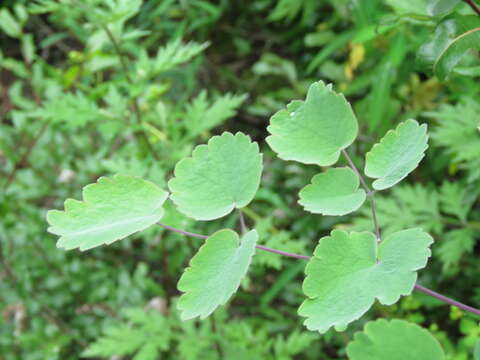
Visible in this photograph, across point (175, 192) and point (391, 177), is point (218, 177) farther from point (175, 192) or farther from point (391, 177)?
point (391, 177)

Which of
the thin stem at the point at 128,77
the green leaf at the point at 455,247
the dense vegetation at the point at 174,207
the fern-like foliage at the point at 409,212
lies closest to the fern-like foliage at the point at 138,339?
the dense vegetation at the point at 174,207

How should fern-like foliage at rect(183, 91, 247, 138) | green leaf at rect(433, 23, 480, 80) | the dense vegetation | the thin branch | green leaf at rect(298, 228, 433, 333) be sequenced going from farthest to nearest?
the thin branch
fern-like foliage at rect(183, 91, 247, 138)
the dense vegetation
green leaf at rect(433, 23, 480, 80)
green leaf at rect(298, 228, 433, 333)

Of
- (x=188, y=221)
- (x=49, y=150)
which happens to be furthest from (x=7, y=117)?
(x=188, y=221)

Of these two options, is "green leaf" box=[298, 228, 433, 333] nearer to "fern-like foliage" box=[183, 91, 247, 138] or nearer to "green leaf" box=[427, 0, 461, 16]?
"green leaf" box=[427, 0, 461, 16]

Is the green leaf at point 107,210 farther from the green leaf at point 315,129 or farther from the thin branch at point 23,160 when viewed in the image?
the thin branch at point 23,160

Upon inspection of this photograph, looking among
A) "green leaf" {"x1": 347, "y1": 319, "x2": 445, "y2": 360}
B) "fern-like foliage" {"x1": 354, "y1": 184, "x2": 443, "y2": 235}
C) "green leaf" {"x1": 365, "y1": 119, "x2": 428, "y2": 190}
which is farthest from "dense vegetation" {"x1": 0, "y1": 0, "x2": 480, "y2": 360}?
"green leaf" {"x1": 347, "y1": 319, "x2": 445, "y2": 360}

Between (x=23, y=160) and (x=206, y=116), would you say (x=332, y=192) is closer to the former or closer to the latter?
(x=206, y=116)
